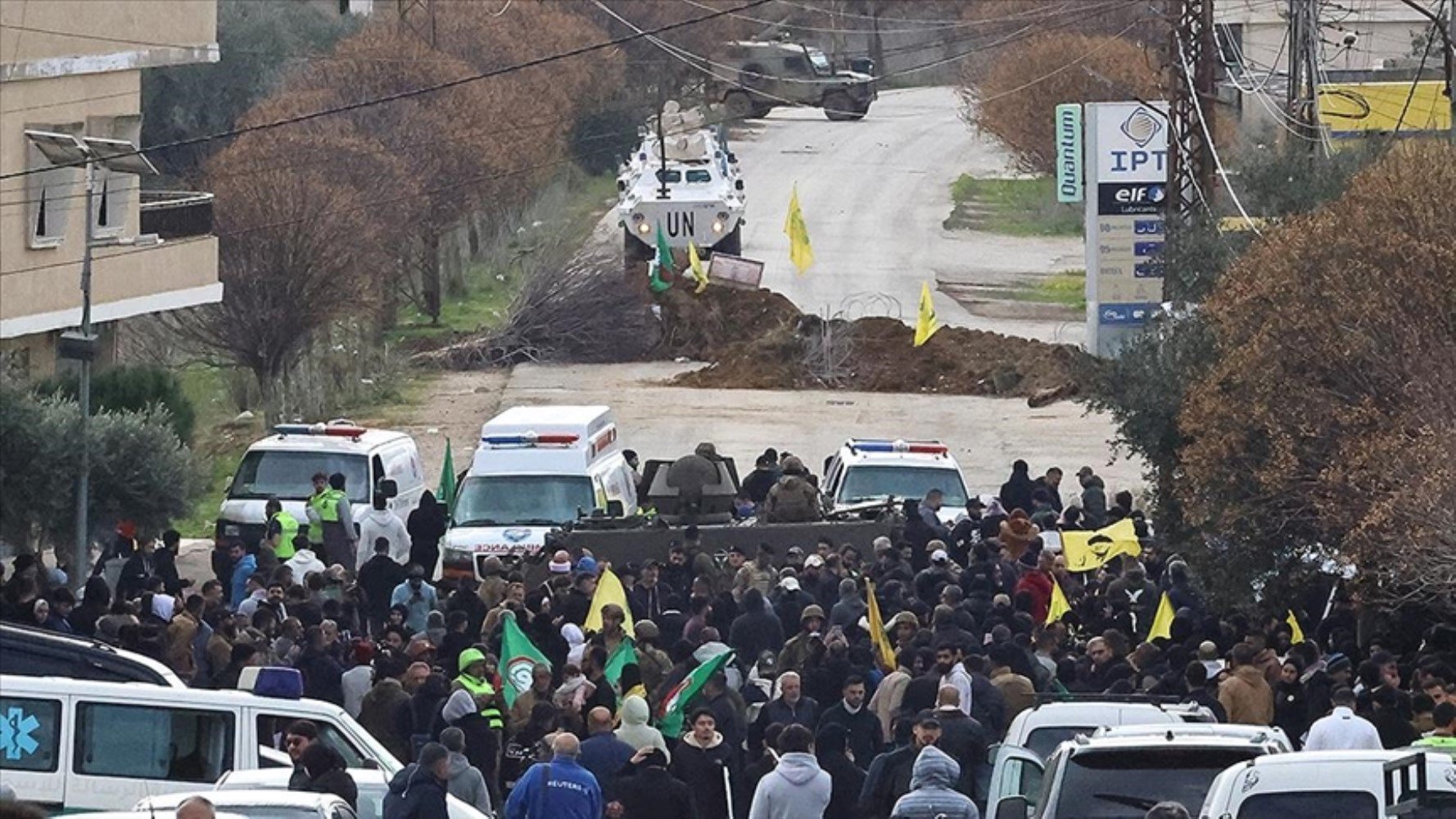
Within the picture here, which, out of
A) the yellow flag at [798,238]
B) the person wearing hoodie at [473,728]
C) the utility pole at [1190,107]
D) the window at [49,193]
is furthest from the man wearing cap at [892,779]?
the yellow flag at [798,238]

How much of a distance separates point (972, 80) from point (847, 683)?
6929 centimetres

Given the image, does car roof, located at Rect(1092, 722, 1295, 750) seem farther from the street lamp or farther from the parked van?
the street lamp

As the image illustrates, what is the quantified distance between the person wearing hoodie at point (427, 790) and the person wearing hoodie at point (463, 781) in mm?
1126

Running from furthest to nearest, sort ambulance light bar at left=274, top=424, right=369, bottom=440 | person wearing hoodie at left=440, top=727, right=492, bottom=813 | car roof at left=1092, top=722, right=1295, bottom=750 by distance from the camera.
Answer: ambulance light bar at left=274, top=424, right=369, bottom=440 → person wearing hoodie at left=440, top=727, right=492, bottom=813 → car roof at left=1092, top=722, right=1295, bottom=750

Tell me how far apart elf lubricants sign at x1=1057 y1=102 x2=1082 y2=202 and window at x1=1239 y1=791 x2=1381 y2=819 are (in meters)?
32.2

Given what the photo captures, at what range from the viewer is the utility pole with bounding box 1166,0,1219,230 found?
101ft

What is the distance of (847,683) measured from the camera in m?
16.8

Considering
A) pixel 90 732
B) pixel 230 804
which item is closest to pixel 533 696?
pixel 90 732

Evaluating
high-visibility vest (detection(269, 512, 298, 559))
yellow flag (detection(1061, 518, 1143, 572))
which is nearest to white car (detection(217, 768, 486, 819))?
high-visibility vest (detection(269, 512, 298, 559))

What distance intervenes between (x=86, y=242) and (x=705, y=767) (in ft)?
50.2

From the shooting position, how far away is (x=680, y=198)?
179 feet

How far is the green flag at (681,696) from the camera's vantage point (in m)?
17.1

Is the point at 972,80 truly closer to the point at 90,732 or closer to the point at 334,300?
the point at 334,300

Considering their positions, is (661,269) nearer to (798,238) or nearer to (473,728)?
(798,238)
